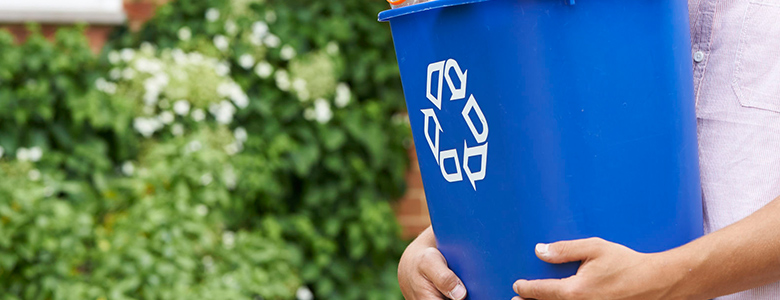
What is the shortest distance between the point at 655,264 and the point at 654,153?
150 mm

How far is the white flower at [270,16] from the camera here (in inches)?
131

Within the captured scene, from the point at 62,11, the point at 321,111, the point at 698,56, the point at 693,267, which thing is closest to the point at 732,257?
the point at 693,267

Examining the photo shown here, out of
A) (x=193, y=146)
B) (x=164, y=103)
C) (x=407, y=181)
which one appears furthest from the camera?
(x=407, y=181)

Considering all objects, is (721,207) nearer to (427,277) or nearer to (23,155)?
(427,277)

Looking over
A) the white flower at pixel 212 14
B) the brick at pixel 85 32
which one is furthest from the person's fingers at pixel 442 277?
the brick at pixel 85 32

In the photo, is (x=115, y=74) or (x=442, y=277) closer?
(x=442, y=277)

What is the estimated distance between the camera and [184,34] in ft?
10.7

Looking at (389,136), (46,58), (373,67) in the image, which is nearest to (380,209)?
(389,136)

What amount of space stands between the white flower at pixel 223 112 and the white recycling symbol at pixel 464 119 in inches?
84.7

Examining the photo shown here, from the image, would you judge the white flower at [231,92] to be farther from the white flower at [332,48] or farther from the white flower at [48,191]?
the white flower at [48,191]

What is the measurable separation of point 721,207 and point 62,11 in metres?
2.92

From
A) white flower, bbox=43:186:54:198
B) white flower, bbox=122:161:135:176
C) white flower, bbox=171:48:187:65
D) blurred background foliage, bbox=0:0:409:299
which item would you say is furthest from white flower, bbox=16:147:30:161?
white flower, bbox=171:48:187:65

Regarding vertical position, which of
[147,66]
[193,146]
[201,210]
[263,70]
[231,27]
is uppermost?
[231,27]

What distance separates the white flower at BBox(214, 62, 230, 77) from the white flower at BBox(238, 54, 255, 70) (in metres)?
0.07
